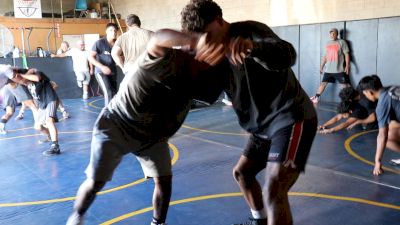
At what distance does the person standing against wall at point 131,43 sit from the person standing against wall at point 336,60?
5.83 metres

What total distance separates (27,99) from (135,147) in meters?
4.98

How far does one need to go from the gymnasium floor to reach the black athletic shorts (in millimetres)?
3275

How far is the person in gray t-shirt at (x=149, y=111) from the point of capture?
2.37 meters

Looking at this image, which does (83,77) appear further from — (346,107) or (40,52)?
(346,107)

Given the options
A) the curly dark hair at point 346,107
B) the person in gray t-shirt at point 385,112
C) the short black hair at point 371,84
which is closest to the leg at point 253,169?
the person in gray t-shirt at point 385,112

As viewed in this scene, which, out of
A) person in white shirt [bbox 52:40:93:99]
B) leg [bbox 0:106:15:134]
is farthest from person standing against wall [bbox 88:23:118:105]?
person in white shirt [bbox 52:40:93:99]

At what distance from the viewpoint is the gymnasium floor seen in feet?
12.5

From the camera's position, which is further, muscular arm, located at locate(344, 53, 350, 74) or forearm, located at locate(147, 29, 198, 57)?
muscular arm, located at locate(344, 53, 350, 74)

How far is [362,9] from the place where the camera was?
32.1ft

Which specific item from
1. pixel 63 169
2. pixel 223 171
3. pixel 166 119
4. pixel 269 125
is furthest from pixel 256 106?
pixel 63 169

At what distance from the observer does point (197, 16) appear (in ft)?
7.09

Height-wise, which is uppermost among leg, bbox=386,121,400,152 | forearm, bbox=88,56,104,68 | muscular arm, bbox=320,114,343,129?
forearm, bbox=88,56,104,68

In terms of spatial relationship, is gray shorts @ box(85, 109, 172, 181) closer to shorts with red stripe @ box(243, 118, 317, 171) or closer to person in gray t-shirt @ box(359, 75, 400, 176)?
shorts with red stripe @ box(243, 118, 317, 171)

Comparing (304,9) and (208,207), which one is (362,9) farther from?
(208,207)
